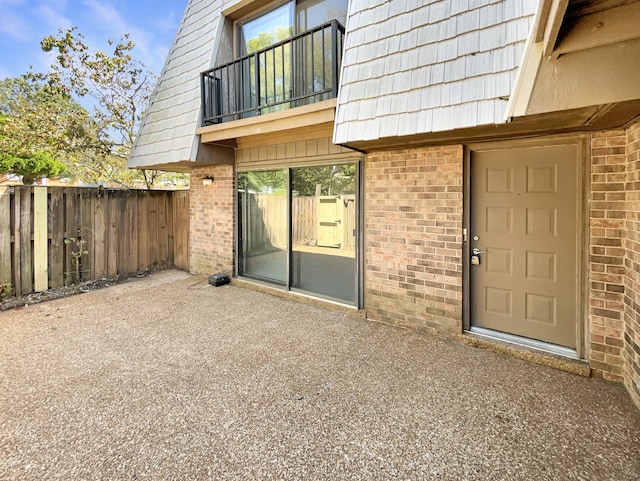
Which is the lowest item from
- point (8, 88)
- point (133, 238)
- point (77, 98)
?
point (133, 238)

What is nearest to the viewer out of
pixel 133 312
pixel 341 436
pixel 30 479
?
pixel 30 479

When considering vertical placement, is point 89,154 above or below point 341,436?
above

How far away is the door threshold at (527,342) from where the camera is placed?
323cm

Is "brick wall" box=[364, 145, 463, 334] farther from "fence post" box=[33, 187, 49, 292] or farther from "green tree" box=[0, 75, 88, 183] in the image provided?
"green tree" box=[0, 75, 88, 183]

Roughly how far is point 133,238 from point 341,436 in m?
6.55

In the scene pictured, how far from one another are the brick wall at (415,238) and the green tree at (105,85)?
275 inches

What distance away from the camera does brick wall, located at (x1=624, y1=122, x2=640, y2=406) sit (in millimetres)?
2621

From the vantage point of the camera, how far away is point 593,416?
2.43 metres

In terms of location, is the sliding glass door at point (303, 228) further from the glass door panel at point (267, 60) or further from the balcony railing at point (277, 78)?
the glass door panel at point (267, 60)

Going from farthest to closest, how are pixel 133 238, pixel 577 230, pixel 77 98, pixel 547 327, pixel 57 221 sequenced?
pixel 77 98 < pixel 133 238 < pixel 57 221 < pixel 547 327 < pixel 577 230

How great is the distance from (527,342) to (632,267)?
3.97 feet

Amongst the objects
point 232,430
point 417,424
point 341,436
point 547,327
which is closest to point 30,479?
point 232,430

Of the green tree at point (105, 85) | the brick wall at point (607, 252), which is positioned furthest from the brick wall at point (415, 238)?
the green tree at point (105, 85)

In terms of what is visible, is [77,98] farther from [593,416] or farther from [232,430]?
[593,416]
